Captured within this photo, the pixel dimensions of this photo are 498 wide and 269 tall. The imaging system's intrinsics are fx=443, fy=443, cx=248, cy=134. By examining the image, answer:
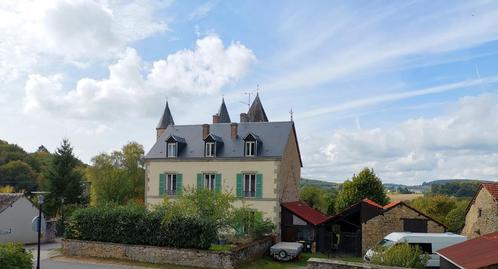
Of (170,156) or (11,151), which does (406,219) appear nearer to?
(170,156)

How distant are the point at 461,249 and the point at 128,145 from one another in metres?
35.3

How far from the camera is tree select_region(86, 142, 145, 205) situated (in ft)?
131

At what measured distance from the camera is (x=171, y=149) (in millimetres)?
32562

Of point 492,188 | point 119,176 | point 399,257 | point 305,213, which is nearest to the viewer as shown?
point 399,257

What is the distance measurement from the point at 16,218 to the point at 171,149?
1144cm

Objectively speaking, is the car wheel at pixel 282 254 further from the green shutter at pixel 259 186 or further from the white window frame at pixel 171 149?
the white window frame at pixel 171 149

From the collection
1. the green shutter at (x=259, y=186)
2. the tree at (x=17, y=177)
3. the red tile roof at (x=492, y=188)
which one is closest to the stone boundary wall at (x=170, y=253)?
the green shutter at (x=259, y=186)

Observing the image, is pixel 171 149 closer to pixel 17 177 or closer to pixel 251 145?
pixel 251 145

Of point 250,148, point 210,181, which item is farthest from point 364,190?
point 210,181

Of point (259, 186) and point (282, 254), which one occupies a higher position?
point (259, 186)

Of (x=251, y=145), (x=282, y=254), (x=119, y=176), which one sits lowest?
(x=282, y=254)

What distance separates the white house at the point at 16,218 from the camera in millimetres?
29281

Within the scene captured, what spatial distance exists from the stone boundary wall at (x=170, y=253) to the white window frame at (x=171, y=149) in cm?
989

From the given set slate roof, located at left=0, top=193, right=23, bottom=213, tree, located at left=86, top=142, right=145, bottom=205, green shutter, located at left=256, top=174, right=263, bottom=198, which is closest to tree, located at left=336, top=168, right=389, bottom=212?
green shutter, located at left=256, top=174, right=263, bottom=198
